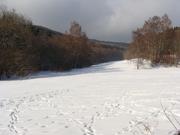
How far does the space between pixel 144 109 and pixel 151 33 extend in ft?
172

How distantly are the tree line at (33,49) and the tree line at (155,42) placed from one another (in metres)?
11.4

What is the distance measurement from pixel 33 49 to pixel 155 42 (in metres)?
23.1

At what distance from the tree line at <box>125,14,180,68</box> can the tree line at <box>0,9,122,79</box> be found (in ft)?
37.4

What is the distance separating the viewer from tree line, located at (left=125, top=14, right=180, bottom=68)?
209 ft

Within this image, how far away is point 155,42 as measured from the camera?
64875 mm

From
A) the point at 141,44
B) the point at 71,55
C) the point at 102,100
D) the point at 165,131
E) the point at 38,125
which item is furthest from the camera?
the point at 71,55

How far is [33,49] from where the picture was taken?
5316cm

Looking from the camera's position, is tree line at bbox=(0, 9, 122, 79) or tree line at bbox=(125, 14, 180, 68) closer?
tree line at bbox=(0, 9, 122, 79)

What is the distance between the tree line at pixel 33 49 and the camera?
40031 millimetres

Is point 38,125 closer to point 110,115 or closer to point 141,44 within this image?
point 110,115

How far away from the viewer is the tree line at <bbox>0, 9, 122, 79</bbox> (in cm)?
4003

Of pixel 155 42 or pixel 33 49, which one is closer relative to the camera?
pixel 33 49

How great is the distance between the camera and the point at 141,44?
210 ft

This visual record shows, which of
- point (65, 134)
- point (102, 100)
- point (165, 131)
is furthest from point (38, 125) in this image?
point (102, 100)
